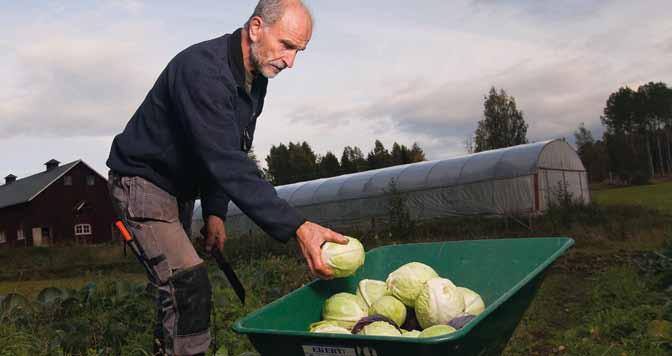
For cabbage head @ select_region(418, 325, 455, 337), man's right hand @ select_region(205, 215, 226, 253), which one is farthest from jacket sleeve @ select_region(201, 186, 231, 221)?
cabbage head @ select_region(418, 325, 455, 337)

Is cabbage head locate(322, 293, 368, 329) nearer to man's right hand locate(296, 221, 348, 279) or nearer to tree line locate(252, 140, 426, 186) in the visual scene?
man's right hand locate(296, 221, 348, 279)

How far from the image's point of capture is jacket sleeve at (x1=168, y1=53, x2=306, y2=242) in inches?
88.1

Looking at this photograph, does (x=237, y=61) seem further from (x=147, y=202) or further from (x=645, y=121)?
(x=645, y=121)

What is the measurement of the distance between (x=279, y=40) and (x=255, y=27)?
136 mm

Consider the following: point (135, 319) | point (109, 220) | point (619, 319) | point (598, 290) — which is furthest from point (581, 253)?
point (109, 220)

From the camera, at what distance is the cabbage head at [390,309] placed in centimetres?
239

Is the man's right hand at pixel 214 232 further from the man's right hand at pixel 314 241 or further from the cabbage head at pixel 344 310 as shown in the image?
the man's right hand at pixel 314 241

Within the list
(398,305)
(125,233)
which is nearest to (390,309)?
(398,305)

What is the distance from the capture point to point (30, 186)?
34906 mm

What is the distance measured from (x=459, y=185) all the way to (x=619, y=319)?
1220 cm

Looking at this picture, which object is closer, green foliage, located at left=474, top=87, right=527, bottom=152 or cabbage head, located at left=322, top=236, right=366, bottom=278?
cabbage head, located at left=322, top=236, right=366, bottom=278

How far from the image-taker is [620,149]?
199 feet

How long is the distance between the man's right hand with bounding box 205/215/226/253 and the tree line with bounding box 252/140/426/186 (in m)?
39.2

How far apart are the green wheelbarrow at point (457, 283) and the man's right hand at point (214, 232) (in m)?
0.81
